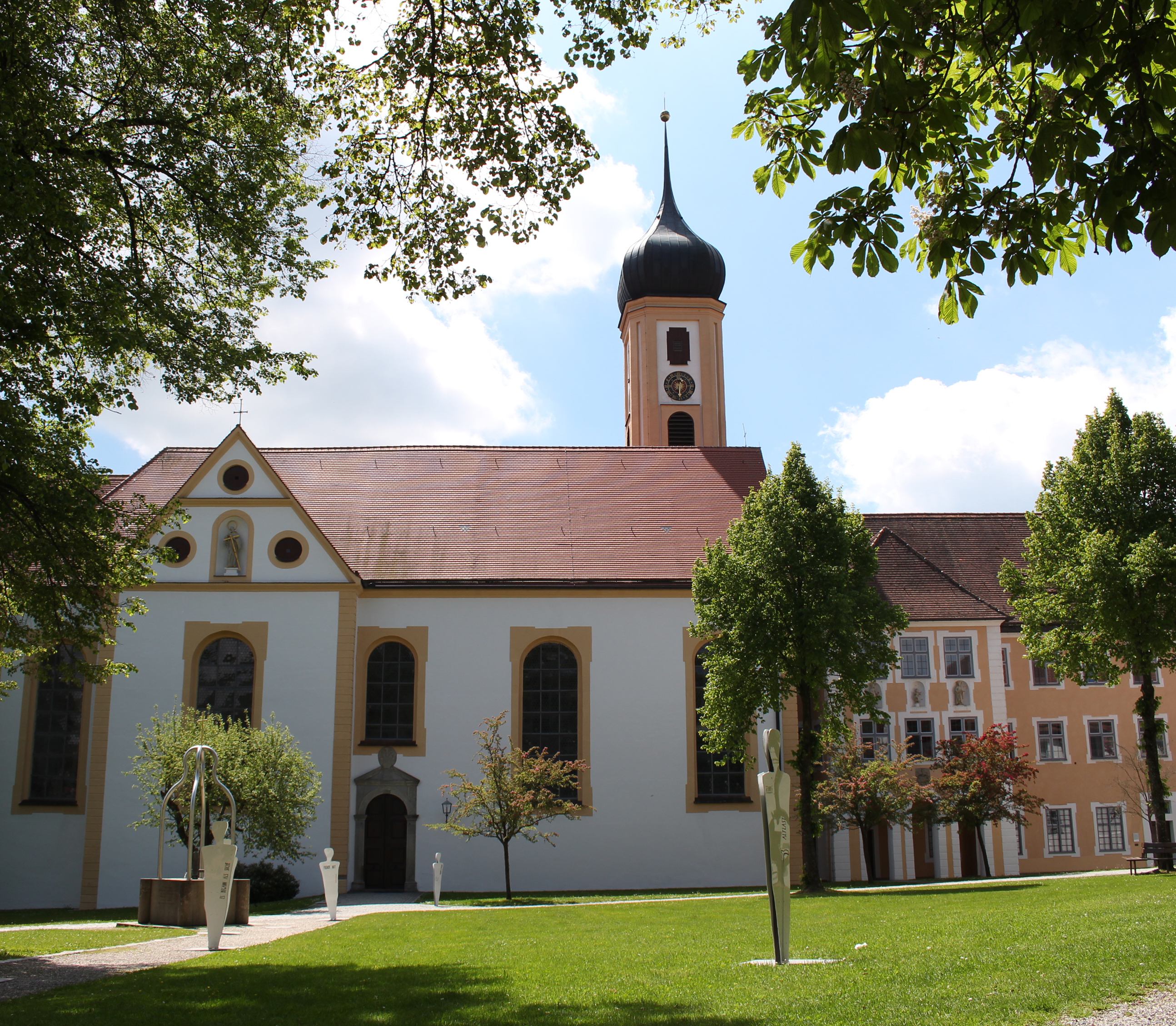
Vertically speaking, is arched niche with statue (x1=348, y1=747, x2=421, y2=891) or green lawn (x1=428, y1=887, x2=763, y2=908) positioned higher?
arched niche with statue (x1=348, y1=747, x2=421, y2=891)

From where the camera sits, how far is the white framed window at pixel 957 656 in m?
35.0

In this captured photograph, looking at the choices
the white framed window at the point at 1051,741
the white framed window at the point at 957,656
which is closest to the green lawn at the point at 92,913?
the white framed window at the point at 957,656

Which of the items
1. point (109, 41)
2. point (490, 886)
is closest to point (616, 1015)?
point (109, 41)

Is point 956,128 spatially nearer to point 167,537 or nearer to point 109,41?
point 109,41

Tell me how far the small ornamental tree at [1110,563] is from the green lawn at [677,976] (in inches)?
319

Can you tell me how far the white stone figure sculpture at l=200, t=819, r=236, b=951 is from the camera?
46.6 ft

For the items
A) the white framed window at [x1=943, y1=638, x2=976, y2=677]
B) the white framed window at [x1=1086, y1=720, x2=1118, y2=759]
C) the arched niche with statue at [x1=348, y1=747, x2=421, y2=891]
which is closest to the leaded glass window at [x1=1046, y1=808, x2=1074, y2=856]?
the white framed window at [x1=1086, y1=720, x2=1118, y2=759]

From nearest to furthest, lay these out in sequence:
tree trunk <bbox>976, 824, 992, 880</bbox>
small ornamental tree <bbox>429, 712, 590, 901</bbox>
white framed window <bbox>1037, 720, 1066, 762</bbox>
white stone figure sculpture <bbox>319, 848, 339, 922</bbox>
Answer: white stone figure sculpture <bbox>319, 848, 339, 922</bbox> < small ornamental tree <bbox>429, 712, 590, 901</bbox> < tree trunk <bbox>976, 824, 992, 880</bbox> < white framed window <bbox>1037, 720, 1066, 762</bbox>

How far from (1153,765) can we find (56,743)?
26.2 m

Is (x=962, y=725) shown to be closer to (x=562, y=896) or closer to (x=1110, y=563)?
(x=1110, y=563)

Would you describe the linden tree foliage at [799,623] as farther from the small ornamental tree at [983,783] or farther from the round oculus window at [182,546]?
the round oculus window at [182,546]

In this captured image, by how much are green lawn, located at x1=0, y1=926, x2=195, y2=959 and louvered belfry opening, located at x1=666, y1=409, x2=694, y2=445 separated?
3006 cm

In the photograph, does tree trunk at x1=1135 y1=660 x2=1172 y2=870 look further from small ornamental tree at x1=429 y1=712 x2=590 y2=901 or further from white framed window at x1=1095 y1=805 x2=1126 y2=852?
white framed window at x1=1095 y1=805 x2=1126 y2=852

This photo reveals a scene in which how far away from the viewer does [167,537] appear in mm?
28609
